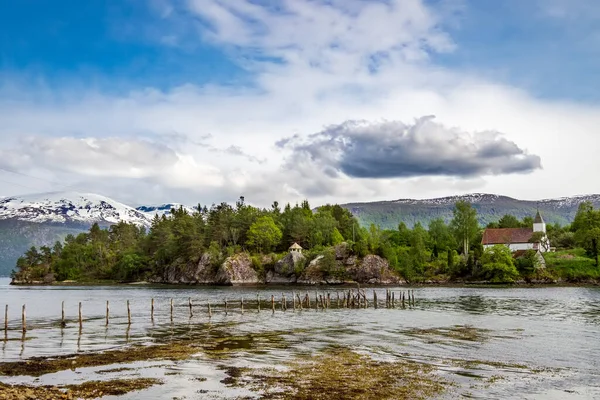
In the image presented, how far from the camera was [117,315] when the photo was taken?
7375cm

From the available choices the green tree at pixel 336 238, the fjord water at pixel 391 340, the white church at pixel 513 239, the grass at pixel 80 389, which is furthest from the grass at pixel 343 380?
the green tree at pixel 336 238

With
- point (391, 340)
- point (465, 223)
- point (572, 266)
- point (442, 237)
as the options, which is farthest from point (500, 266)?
point (391, 340)

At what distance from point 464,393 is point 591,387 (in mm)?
7757

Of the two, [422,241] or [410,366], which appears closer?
[410,366]

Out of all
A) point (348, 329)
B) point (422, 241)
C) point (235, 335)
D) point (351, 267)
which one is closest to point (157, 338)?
point (235, 335)

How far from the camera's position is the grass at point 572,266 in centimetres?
14025

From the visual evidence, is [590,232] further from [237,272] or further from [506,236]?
[237,272]

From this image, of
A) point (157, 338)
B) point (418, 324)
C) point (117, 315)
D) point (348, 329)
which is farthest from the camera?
point (117, 315)

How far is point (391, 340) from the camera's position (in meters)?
46.9

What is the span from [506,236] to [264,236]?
84452 mm

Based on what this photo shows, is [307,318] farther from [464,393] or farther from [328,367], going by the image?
[464,393]

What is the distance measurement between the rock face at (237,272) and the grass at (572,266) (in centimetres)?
9049

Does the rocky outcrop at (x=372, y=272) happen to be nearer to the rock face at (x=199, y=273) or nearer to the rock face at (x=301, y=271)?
the rock face at (x=301, y=271)

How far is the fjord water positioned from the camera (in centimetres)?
2966
